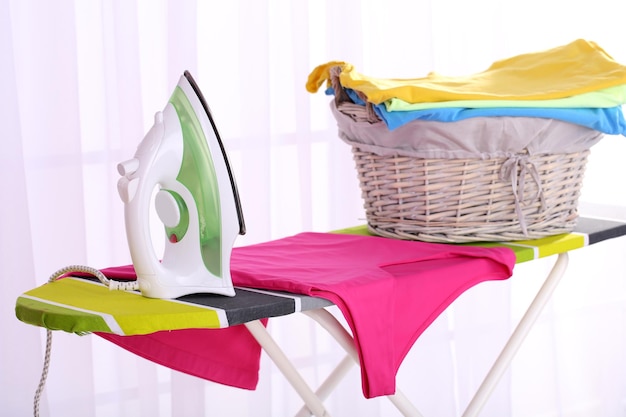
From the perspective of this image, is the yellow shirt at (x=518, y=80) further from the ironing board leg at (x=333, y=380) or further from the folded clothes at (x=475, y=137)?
the ironing board leg at (x=333, y=380)

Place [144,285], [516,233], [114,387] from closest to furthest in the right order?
1. [144,285]
2. [516,233]
3. [114,387]

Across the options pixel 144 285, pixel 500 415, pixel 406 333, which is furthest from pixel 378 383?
pixel 500 415

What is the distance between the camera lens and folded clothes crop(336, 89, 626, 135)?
4.85ft

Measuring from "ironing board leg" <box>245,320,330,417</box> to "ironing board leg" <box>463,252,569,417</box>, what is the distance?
0.28 m

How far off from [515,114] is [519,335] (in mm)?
371

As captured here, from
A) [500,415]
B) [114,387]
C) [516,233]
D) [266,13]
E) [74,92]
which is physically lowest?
[500,415]

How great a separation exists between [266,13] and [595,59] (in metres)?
0.91

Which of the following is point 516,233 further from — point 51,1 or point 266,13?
point 51,1

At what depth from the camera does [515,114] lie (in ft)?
4.95

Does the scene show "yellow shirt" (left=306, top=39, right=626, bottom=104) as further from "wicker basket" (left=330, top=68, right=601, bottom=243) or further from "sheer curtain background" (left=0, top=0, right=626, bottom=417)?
"sheer curtain background" (left=0, top=0, right=626, bottom=417)

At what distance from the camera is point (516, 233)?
5.16ft

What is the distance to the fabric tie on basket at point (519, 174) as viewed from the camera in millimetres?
1525

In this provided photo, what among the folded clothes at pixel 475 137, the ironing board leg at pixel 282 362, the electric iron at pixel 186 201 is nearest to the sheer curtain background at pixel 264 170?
the folded clothes at pixel 475 137

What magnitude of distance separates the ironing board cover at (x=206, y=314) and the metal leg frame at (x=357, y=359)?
A: 7 cm
